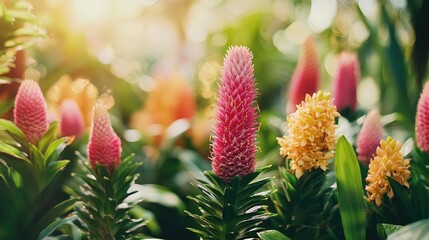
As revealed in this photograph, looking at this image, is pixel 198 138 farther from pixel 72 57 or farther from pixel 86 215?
pixel 86 215

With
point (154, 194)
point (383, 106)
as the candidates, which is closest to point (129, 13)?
point (383, 106)

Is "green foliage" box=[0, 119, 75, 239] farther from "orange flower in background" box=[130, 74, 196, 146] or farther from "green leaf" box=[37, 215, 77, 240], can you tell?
"orange flower in background" box=[130, 74, 196, 146]

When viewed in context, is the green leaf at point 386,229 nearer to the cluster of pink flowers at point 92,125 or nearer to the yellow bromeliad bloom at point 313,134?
the yellow bromeliad bloom at point 313,134

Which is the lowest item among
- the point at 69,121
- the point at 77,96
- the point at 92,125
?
the point at 92,125

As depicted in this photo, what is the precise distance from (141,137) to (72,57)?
436 mm

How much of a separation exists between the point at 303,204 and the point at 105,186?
1.00ft

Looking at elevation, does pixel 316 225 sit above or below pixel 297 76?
below

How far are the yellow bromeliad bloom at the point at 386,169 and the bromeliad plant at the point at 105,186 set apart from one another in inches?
14.4

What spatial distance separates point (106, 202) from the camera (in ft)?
2.80

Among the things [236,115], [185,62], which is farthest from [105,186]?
[185,62]

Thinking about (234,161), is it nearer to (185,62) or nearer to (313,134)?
(313,134)

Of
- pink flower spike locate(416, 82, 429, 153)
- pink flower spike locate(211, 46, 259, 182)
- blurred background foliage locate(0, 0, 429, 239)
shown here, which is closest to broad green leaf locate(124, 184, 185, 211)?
blurred background foliage locate(0, 0, 429, 239)

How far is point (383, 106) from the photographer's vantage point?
1.71 m

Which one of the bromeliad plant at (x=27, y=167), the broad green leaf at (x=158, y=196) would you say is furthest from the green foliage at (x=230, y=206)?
the broad green leaf at (x=158, y=196)
